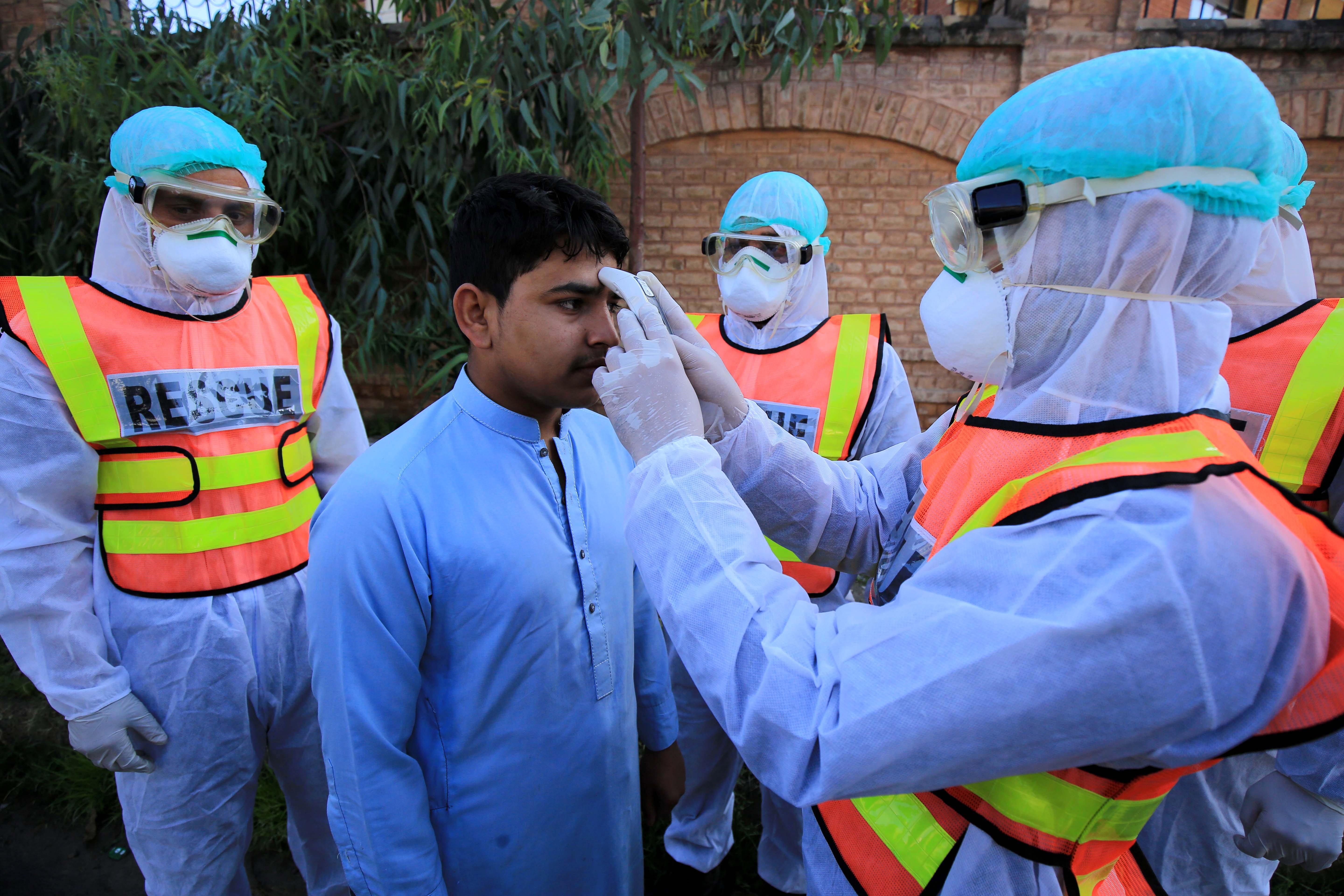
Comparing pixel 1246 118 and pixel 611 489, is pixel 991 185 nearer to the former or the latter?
pixel 1246 118

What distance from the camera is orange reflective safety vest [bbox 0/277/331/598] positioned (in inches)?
80.2

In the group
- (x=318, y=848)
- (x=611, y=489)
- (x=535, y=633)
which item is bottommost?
(x=318, y=848)

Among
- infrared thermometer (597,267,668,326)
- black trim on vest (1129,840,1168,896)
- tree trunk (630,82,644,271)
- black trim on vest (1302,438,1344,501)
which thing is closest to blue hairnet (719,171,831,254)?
tree trunk (630,82,644,271)

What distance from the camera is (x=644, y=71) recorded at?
13.1ft

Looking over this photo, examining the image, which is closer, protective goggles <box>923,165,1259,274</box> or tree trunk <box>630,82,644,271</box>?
protective goggles <box>923,165,1259,274</box>

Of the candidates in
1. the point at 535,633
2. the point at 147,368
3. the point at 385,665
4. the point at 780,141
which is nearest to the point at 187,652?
the point at 147,368

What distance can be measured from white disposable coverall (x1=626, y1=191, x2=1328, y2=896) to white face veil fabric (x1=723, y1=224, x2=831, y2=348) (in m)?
2.06

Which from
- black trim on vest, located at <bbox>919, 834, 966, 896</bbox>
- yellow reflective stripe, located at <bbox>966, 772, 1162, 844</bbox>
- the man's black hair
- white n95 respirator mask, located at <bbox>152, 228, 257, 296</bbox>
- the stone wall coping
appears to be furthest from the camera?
the stone wall coping

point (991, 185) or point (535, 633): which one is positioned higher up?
point (991, 185)

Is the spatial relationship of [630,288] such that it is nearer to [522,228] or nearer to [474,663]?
[522,228]

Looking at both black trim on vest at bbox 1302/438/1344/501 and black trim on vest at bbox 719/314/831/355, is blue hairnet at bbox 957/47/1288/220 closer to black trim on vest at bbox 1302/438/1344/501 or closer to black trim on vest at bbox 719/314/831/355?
black trim on vest at bbox 1302/438/1344/501

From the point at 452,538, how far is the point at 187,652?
128cm

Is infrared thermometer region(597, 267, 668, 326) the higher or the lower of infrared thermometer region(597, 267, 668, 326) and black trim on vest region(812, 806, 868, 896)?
the higher

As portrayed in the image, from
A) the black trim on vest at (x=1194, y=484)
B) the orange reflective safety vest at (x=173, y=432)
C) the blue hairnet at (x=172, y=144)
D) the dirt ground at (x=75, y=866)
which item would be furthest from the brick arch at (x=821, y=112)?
the black trim on vest at (x=1194, y=484)
